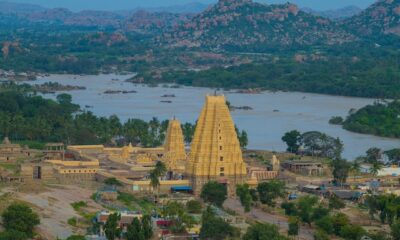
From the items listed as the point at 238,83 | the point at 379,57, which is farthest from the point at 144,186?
the point at 379,57

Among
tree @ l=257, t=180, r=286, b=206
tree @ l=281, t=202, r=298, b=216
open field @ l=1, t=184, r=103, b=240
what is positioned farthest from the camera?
tree @ l=257, t=180, r=286, b=206

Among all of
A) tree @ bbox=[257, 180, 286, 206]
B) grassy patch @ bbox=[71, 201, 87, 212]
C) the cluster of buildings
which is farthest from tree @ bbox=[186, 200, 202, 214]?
the cluster of buildings

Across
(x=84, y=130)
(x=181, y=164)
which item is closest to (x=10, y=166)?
(x=181, y=164)

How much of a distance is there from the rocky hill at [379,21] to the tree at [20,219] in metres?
113

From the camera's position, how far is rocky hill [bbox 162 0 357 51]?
138m

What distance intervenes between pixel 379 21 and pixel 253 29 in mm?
15557

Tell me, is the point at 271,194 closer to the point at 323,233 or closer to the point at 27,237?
the point at 323,233

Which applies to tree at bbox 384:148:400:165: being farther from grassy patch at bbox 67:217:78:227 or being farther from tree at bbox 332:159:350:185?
grassy patch at bbox 67:217:78:227

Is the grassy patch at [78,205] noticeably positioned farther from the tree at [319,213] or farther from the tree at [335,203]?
the tree at [335,203]

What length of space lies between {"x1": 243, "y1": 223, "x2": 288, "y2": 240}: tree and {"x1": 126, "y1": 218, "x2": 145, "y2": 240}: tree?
253 cm

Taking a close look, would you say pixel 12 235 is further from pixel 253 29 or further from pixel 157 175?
pixel 253 29

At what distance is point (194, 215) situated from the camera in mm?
34562

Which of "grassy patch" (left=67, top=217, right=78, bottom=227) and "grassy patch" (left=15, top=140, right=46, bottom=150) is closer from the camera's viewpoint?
"grassy patch" (left=67, top=217, right=78, bottom=227)

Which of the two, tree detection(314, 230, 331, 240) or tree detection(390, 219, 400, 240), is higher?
tree detection(390, 219, 400, 240)
